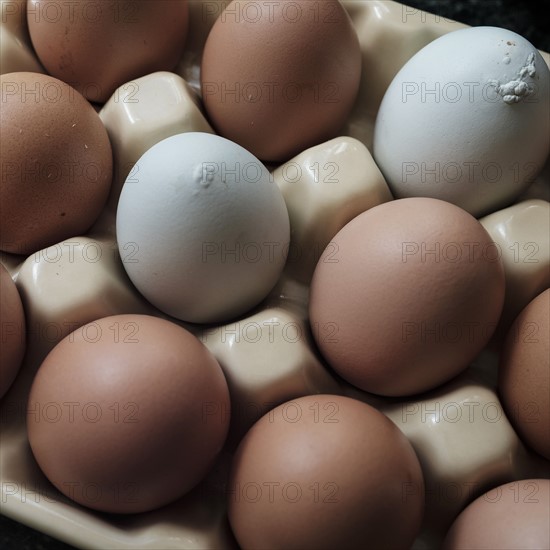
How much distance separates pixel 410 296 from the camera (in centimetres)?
67

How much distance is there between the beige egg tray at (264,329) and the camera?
0.67 m

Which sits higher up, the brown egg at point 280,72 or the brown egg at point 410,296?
the brown egg at point 280,72

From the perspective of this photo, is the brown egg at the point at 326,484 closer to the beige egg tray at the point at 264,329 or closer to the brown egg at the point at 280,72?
the beige egg tray at the point at 264,329

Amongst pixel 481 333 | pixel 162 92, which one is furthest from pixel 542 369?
pixel 162 92

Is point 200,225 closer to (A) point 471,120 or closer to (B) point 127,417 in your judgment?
(B) point 127,417

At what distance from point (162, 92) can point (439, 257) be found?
0.36 metres

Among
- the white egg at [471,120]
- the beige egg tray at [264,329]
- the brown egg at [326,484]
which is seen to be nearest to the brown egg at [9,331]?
the beige egg tray at [264,329]

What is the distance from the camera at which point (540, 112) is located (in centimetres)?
76

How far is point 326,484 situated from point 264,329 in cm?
18

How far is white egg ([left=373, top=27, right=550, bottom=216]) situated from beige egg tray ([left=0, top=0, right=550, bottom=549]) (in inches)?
1.3

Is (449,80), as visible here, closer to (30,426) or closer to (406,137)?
(406,137)

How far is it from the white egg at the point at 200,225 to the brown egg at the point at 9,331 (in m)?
0.11

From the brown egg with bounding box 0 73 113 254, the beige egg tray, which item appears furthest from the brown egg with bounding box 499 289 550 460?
the brown egg with bounding box 0 73 113 254

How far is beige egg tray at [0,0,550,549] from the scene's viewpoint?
669 mm
